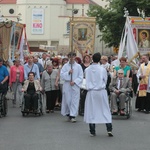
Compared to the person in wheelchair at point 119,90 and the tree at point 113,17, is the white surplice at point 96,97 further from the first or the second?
the tree at point 113,17

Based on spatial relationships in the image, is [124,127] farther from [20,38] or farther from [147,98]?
[20,38]

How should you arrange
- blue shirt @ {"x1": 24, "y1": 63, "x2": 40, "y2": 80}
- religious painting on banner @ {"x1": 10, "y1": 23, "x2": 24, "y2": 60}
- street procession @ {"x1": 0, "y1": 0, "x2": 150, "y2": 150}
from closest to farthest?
street procession @ {"x1": 0, "y1": 0, "x2": 150, "y2": 150} < blue shirt @ {"x1": 24, "y1": 63, "x2": 40, "y2": 80} < religious painting on banner @ {"x1": 10, "y1": 23, "x2": 24, "y2": 60}

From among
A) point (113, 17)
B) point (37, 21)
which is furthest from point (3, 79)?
point (37, 21)

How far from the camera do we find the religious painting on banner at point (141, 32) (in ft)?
77.8

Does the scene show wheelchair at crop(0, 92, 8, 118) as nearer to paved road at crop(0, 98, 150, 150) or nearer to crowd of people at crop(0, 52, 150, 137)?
paved road at crop(0, 98, 150, 150)

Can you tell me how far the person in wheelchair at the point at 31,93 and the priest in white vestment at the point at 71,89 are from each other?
1.34m

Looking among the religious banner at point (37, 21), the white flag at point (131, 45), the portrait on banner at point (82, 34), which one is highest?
the religious banner at point (37, 21)

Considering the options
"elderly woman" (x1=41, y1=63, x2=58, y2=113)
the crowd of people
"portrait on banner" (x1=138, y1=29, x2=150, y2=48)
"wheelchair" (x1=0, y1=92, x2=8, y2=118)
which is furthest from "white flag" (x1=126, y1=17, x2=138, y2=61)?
"wheelchair" (x1=0, y1=92, x2=8, y2=118)

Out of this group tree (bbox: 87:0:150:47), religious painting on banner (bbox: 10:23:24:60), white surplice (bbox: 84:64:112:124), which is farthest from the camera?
tree (bbox: 87:0:150:47)

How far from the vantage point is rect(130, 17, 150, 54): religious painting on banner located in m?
23.7

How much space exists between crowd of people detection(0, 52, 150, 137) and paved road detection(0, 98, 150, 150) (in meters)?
A: 0.43

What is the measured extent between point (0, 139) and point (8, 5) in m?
95.6

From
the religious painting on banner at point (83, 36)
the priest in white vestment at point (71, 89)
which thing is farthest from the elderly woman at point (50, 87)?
the religious painting on banner at point (83, 36)

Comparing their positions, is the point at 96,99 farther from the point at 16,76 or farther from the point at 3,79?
the point at 16,76
